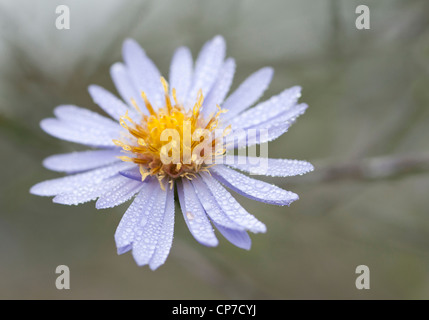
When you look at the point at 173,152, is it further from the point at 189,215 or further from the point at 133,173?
the point at 189,215

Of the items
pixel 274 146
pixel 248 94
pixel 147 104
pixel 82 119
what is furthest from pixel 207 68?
pixel 274 146

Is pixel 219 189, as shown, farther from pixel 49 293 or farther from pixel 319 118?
pixel 49 293

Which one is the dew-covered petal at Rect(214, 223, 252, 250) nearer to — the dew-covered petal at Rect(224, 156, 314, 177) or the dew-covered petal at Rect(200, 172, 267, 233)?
the dew-covered petal at Rect(200, 172, 267, 233)

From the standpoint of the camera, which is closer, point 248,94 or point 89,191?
point 89,191

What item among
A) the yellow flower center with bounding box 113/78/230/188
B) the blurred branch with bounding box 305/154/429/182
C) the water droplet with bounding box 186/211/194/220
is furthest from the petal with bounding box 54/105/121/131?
the blurred branch with bounding box 305/154/429/182

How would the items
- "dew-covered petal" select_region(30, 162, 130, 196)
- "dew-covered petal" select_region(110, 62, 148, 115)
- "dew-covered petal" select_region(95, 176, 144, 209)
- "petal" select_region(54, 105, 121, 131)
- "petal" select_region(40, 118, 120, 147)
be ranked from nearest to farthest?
"dew-covered petal" select_region(95, 176, 144, 209)
"dew-covered petal" select_region(30, 162, 130, 196)
"petal" select_region(40, 118, 120, 147)
"petal" select_region(54, 105, 121, 131)
"dew-covered petal" select_region(110, 62, 148, 115)

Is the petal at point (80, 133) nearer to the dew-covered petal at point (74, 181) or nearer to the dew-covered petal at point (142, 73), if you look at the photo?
the dew-covered petal at point (74, 181)

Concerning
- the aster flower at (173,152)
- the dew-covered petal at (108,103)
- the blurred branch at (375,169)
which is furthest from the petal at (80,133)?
the blurred branch at (375,169)
